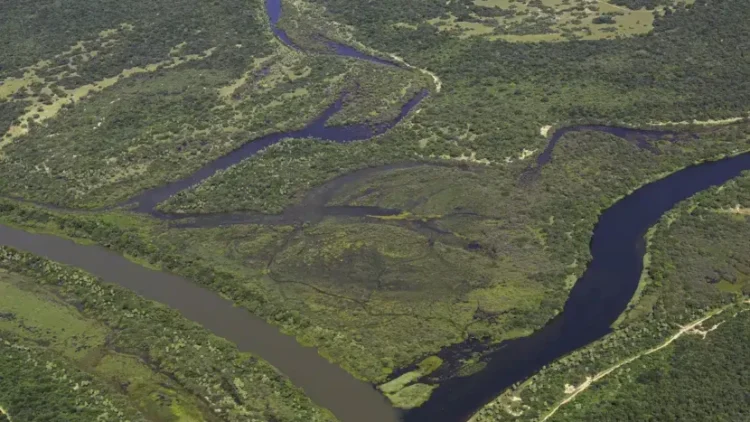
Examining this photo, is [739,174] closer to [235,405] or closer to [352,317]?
[352,317]

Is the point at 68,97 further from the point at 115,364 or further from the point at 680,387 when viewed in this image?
the point at 680,387

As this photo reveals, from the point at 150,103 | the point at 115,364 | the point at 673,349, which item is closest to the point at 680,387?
the point at 673,349

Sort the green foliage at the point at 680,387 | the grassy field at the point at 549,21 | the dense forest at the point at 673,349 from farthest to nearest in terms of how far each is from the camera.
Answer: the grassy field at the point at 549,21 → the dense forest at the point at 673,349 → the green foliage at the point at 680,387

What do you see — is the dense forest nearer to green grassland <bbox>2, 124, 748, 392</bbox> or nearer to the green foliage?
the green foliage

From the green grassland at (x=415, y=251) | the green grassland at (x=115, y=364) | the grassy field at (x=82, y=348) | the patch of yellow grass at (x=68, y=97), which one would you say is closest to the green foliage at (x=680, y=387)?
the green grassland at (x=415, y=251)

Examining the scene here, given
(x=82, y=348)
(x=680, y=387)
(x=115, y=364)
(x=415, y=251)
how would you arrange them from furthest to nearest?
(x=415, y=251) → (x=82, y=348) → (x=115, y=364) → (x=680, y=387)

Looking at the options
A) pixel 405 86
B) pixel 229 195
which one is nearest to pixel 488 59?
pixel 405 86

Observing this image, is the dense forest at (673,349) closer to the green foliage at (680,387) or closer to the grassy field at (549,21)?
the green foliage at (680,387)
